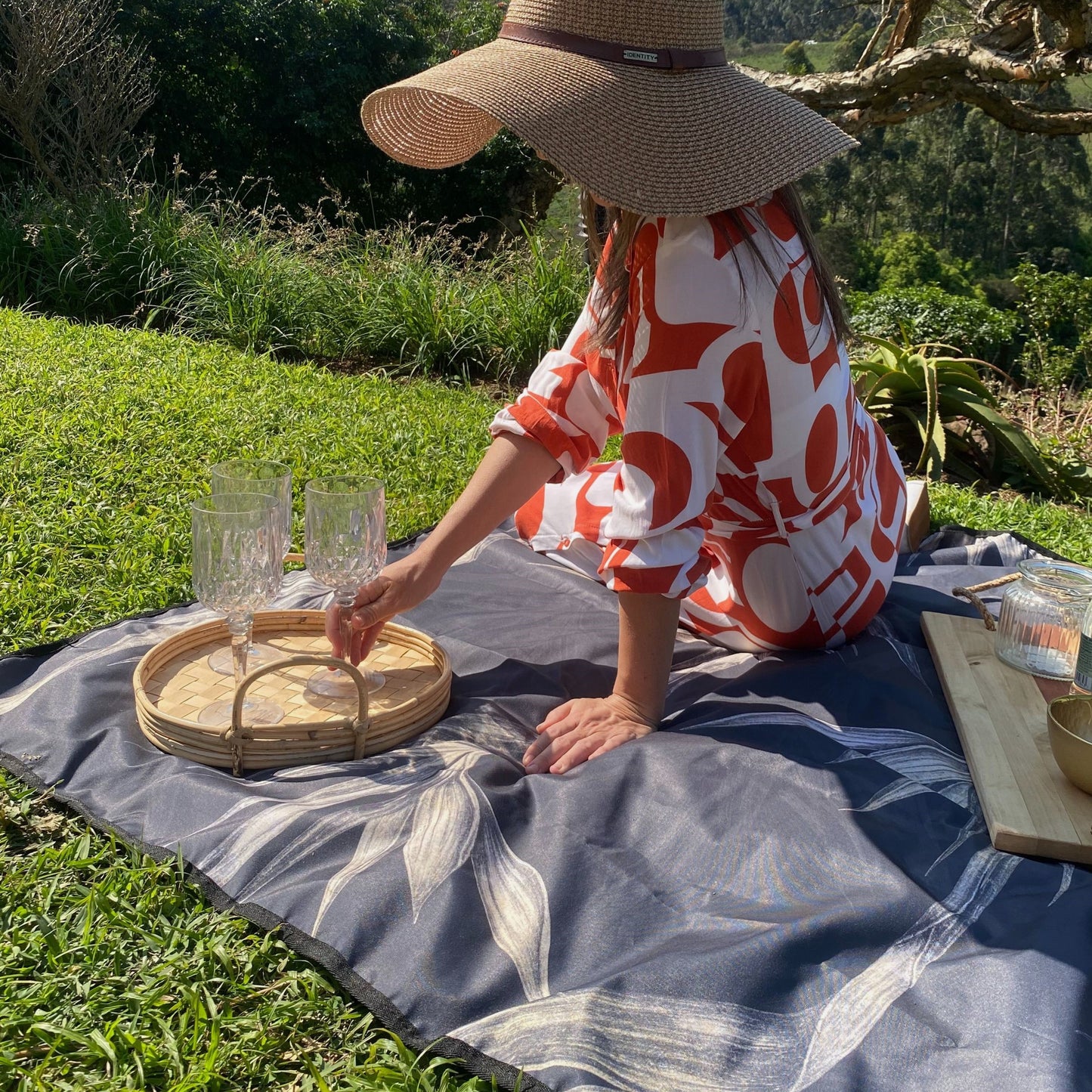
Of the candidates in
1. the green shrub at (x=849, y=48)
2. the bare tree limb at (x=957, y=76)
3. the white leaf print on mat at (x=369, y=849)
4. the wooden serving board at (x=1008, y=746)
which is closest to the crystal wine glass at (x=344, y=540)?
the white leaf print on mat at (x=369, y=849)

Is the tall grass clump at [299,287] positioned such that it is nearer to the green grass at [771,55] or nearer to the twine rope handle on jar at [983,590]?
the twine rope handle on jar at [983,590]

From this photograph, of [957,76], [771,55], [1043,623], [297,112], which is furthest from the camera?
[771,55]

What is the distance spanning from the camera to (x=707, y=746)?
2.07 metres

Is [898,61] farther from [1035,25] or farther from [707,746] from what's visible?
[707,746]

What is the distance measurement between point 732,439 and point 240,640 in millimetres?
1044

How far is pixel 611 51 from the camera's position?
6.59ft

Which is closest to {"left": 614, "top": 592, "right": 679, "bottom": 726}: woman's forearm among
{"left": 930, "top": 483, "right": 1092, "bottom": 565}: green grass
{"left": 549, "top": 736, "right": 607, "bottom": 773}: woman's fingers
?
{"left": 549, "top": 736, "right": 607, "bottom": 773}: woman's fingers

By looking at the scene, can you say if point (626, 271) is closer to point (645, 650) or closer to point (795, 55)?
point (645, 650)

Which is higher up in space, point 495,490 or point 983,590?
point 495,490

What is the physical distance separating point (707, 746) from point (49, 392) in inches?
→ 146

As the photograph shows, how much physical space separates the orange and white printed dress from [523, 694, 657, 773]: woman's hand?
0.88ft

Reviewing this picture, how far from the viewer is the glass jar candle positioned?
2.34 metres

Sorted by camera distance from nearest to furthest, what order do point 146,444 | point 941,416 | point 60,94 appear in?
point 146,444, point 941,416, point 60,94

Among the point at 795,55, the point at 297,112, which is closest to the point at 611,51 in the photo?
the point at 297,112
